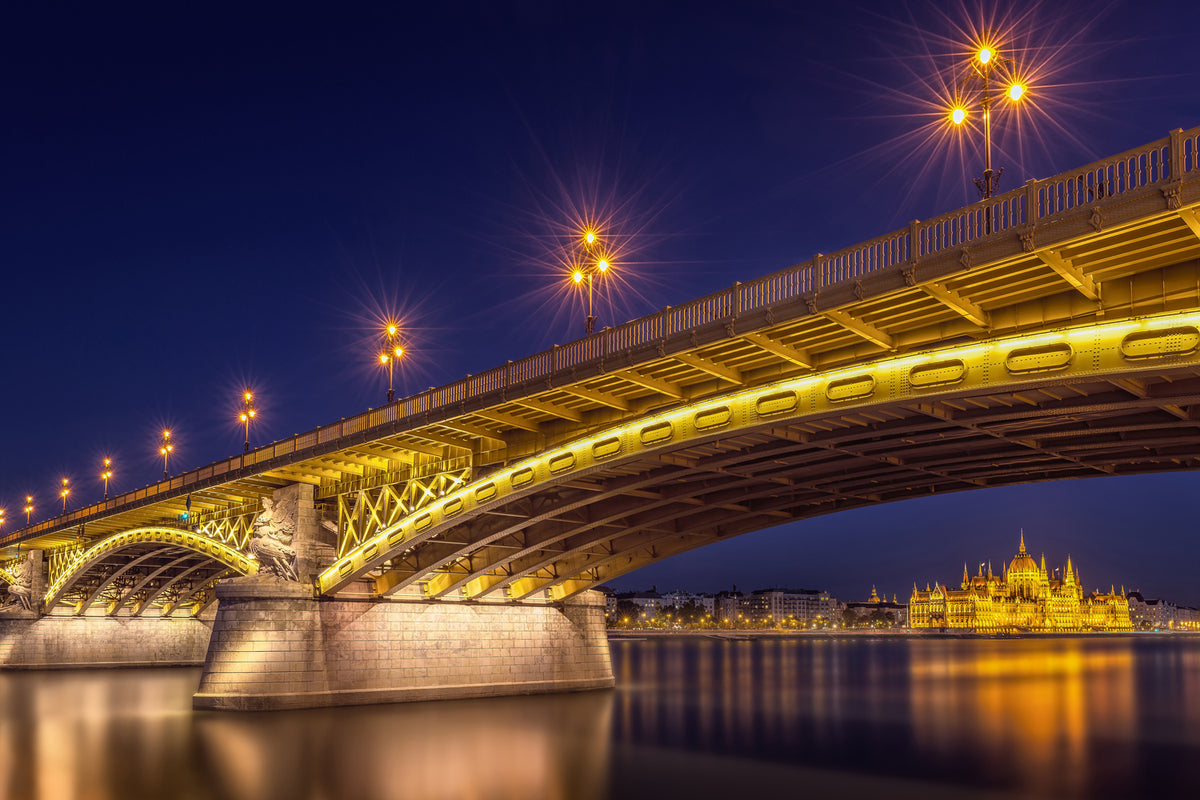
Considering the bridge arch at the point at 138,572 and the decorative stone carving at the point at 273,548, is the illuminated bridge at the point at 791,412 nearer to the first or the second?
the decorative stone carving at the point at 273,548

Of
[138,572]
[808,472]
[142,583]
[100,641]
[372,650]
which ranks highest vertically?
[808,472]

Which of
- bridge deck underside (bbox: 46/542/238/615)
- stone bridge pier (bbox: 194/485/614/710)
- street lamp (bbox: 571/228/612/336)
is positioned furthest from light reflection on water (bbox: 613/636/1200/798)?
bridge deck underside (bbox: 46/542/238/615)

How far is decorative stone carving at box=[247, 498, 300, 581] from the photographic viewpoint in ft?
129

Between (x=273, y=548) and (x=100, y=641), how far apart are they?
4617 centimetres

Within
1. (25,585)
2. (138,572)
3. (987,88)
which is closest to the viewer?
(987,88)

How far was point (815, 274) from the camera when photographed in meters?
21.3

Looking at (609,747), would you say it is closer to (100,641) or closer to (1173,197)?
(1173,197)

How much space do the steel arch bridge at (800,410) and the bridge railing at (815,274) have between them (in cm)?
5

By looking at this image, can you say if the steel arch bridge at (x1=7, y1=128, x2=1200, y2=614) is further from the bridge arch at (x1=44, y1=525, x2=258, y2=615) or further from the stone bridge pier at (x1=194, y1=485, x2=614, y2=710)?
the bridge arch at (x1=44, y1=525, x2=258, y2=615)

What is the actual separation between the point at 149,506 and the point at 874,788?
45.1m

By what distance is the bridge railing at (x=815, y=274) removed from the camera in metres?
16.1

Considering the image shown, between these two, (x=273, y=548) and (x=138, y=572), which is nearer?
(x=273, y=548)

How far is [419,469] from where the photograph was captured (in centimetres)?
3800

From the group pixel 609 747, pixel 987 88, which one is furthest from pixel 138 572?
pixel 987 88
